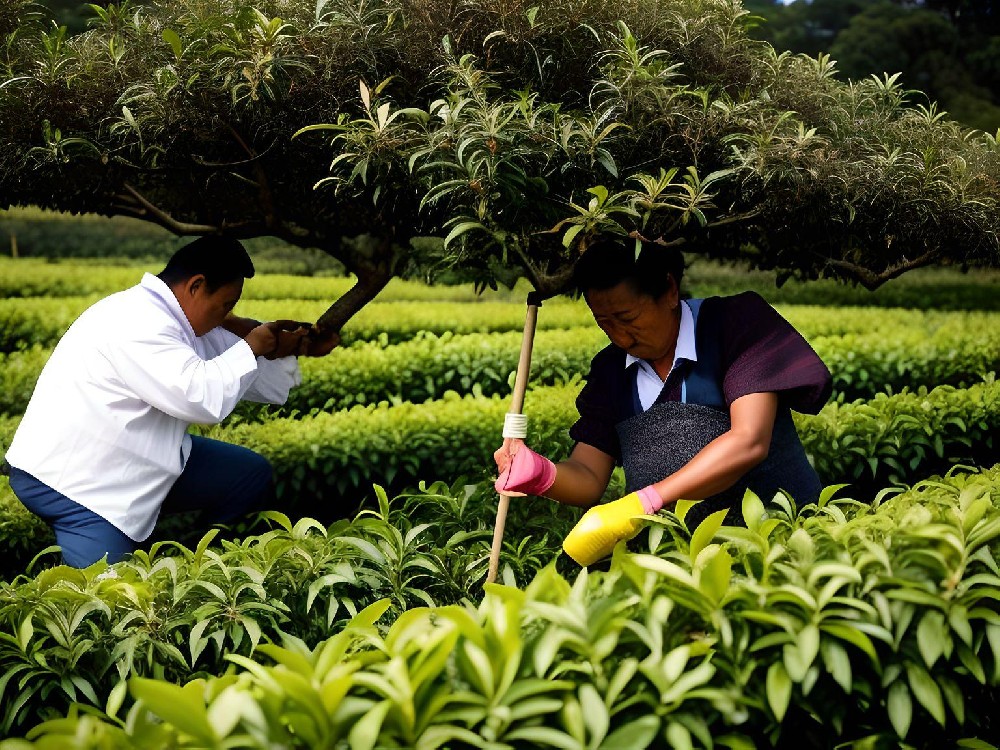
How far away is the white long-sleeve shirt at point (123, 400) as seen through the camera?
300cm

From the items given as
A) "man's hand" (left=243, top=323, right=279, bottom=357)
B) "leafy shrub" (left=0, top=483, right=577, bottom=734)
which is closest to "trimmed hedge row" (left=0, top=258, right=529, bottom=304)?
"man's hand" (left=243, top=323, right=279, bottom=357)

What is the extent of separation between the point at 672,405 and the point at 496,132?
1.05m

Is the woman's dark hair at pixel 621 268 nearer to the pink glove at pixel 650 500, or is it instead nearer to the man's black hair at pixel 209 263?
the pink glove at pixel 650 500

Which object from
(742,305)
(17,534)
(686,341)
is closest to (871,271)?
(742,305)

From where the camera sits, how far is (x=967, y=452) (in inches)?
231

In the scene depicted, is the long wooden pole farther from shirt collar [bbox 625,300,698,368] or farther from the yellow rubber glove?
shirt collar [bbox 625,300,698,368]

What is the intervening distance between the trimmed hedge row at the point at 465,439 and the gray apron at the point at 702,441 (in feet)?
4.94

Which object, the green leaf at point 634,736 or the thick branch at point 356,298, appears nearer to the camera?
the green leaf at point 634,736

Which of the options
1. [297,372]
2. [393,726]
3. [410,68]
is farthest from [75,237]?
[393,726]

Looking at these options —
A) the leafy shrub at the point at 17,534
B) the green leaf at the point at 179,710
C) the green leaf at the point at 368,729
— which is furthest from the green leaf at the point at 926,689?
the leafy shrub at the point at 17,534

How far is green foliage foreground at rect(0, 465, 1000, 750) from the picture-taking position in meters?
1.49

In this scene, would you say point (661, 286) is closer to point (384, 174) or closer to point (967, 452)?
point (384, 174)

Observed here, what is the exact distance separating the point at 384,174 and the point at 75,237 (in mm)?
15660

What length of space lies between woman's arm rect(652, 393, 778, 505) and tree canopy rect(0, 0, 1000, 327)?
1.70 ft
